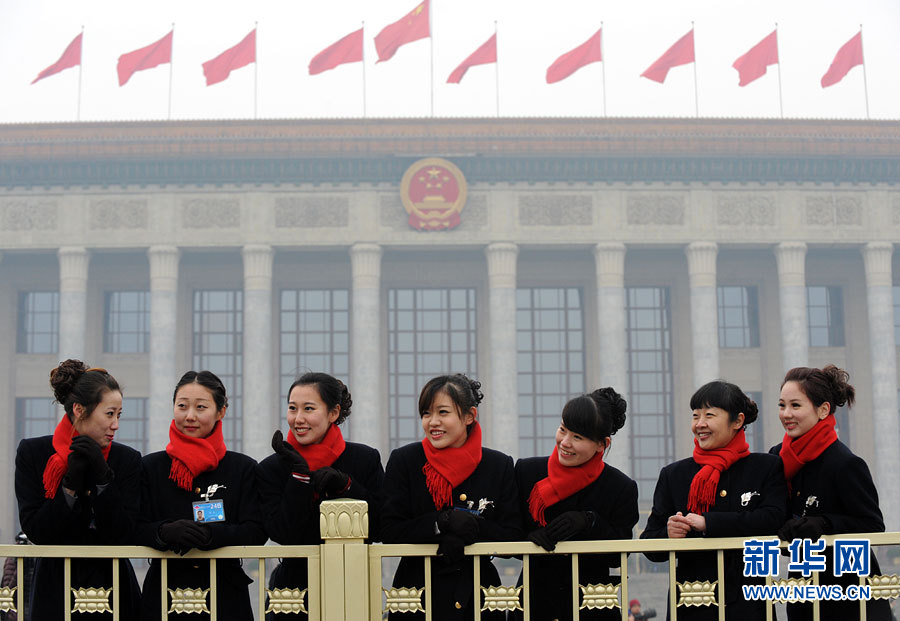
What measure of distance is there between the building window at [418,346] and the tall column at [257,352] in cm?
374

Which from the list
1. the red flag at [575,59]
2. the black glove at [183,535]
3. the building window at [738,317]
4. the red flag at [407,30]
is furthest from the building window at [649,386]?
the black glove at [183,535]

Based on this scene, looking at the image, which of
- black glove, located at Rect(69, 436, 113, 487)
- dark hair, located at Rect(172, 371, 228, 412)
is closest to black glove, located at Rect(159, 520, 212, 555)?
black glove, located at Rect(69, 436, 113, 487)

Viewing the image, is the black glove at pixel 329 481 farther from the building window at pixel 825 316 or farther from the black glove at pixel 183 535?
the building window at pixel 825 316

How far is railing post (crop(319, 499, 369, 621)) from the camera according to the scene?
147 inches

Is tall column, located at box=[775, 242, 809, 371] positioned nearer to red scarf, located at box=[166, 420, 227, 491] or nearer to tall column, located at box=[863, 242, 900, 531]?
tall column, located at box=[863, 242, 900, 531]

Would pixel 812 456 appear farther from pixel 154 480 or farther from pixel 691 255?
pixel 691 255

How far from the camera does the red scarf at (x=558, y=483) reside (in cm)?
448

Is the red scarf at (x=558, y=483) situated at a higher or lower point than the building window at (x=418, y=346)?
lower

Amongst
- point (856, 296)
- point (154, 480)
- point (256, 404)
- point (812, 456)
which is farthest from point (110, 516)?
point (856, 296)

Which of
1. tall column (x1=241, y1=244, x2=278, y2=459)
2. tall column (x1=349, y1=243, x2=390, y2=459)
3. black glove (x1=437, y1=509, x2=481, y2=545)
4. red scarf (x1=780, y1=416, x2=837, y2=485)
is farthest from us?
tall column (x1=241, y1=244, x2=278, y2=459)

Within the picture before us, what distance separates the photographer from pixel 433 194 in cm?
2762

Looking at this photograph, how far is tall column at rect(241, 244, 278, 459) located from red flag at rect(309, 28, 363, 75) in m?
4.99

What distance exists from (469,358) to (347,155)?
6528mm

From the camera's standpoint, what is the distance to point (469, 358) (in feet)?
97.3
